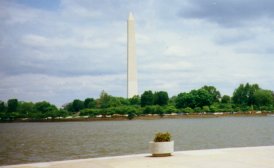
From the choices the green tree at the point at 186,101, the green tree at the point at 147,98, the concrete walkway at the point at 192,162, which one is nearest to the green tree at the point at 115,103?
the green tree at the point at 147,98

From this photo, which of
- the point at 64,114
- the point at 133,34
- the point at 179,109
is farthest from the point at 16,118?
the point at 133,34

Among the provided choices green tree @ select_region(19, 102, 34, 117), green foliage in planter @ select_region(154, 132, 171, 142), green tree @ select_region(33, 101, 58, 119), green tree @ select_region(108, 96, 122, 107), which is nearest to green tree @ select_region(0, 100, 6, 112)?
green tree @ select_region(19, 102, 34, 117)

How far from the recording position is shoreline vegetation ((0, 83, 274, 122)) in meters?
171

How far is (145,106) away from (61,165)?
15469 centimetres

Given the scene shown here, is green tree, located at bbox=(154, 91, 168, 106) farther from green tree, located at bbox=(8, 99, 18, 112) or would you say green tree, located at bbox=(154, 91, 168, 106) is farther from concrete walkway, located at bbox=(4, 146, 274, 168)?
concrete walkway, located at bbox=(4, 146, 274, 168)

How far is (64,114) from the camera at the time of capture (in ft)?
586

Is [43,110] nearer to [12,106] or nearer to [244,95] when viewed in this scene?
[12,106]

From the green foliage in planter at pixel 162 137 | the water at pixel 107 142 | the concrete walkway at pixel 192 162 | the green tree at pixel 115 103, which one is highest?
the green tree at pixel 115 103

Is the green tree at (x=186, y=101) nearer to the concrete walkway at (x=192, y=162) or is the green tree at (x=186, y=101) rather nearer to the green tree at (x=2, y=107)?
the green tree at (x=2, y=107)

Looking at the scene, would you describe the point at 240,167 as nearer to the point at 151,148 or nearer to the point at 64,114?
the point at 151,148

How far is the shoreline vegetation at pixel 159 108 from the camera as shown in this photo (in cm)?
17100

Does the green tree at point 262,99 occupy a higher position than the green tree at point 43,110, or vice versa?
the green tree at point 262,99

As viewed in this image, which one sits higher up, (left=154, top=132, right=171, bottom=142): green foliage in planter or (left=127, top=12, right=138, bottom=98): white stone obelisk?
(left=127, top=12, right=138, bottom=98): white stone obelisk

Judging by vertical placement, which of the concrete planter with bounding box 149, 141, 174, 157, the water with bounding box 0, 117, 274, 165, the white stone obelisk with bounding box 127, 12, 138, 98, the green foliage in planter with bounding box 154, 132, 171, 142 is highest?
the white stone obelisk with bounding box 127, 12, 138, 98
